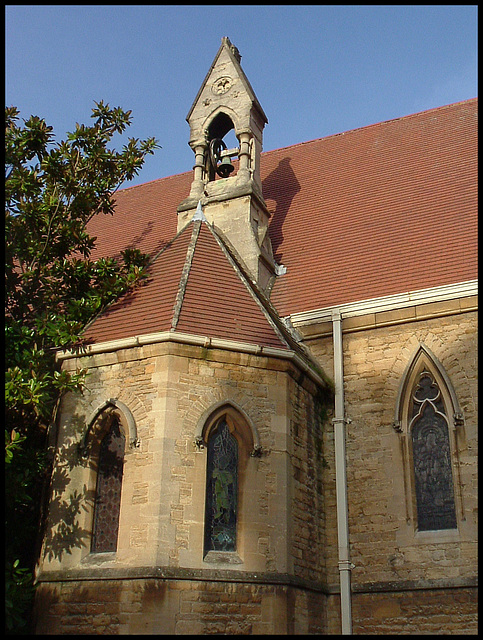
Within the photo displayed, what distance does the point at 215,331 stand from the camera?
32.9ft

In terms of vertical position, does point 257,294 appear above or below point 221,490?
Result: above

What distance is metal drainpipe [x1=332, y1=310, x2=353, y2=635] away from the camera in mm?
9305

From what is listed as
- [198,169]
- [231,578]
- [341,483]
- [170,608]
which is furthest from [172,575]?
[198,169]

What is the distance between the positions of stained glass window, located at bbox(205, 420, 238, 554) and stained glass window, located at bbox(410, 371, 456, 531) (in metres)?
2.54

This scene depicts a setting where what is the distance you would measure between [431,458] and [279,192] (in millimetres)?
7395

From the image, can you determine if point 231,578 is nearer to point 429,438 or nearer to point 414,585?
point 414,585

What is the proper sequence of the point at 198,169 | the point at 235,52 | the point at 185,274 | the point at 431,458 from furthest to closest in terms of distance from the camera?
the point at 235,52
the point at 198,169
the point at 185,274
the point at 431,458

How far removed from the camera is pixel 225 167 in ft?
47.4

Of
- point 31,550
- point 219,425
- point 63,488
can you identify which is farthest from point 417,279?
point 31,550

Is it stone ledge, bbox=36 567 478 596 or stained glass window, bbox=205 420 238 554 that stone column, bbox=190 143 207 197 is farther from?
stone ledge, bbox=36 567 478 596

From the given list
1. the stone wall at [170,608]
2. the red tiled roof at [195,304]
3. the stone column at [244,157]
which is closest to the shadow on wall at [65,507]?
the stone wall at [170,608]

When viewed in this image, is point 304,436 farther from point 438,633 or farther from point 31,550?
point 31,550

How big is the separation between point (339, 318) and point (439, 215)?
298 cm

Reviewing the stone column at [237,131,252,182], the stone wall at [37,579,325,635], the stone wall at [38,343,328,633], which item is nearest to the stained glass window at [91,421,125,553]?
the stone wall at [38,343,328,633]
